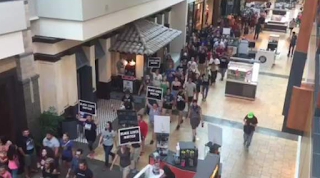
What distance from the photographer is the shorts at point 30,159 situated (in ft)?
32.7

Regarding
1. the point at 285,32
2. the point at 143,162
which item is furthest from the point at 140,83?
the point at 285,32

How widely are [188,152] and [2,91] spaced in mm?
5668

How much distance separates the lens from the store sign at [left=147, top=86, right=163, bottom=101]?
13086 mm

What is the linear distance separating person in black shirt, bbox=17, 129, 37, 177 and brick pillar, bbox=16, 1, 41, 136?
1067 millimetres

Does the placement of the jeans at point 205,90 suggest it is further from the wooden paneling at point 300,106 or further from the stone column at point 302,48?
the wooden paneling at point 300,106

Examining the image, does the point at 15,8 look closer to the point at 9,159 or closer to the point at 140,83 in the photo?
the point at 9,159

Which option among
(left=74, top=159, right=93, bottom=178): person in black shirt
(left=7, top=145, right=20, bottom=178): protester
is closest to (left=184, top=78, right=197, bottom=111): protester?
(left=74, top=159, right=93, bottom=178): person in black shirt

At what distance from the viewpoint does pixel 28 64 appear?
35.3 feet

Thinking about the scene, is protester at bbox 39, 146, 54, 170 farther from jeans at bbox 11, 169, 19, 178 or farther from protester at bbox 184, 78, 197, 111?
protester at bbox 184, 78, 197, 111

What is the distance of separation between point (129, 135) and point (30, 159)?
2.89m

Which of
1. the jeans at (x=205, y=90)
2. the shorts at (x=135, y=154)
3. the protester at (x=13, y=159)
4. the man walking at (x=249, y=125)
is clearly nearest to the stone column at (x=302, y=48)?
the man walking at (x=249, y=125)

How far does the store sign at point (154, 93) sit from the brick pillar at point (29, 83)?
13.0ft

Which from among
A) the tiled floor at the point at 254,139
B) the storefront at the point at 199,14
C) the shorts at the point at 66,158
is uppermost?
the storefront at the point at 199,14

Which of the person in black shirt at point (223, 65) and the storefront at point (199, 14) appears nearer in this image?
the person in black shirt at point (223, 65)
